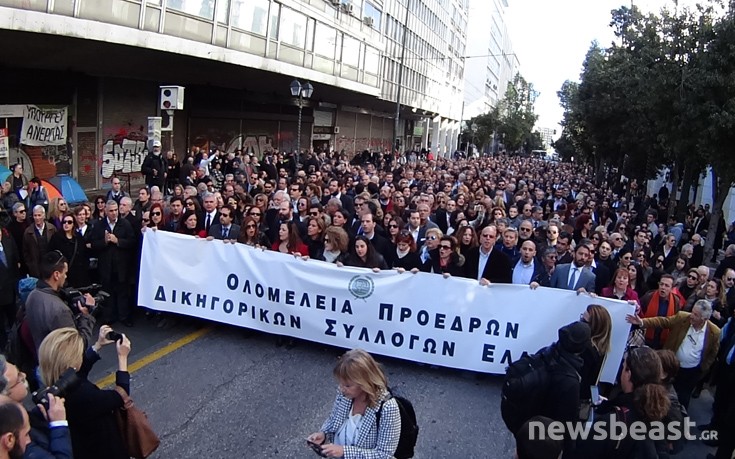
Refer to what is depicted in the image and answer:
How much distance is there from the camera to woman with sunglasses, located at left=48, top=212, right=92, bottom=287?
7.08 m

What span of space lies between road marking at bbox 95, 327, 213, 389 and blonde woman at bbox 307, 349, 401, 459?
3425 mm

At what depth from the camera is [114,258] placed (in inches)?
291

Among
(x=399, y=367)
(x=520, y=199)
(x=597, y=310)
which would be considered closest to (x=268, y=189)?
(x=520, y=199)

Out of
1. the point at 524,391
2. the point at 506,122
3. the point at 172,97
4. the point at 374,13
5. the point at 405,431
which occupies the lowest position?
the point at 405,431

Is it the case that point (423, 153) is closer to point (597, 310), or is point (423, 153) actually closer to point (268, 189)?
point (268, 189)

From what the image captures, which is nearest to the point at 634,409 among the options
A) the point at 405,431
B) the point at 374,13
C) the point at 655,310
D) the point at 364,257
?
the point at 405,431

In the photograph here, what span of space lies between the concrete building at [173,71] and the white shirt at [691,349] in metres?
12.7

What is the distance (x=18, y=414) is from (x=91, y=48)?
1424 cm

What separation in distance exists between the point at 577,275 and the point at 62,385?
5606 millimetres

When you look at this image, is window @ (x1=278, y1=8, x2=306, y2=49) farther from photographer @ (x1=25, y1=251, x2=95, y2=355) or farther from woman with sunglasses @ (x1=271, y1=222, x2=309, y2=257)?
photographer @ (x1=25, y1=251, x2=95, y2=355)

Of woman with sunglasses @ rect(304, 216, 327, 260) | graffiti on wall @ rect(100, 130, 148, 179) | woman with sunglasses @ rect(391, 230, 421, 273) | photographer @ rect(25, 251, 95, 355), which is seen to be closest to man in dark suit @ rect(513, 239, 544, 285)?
woman with sunglasses @ rect(391, 230, 421, 273)

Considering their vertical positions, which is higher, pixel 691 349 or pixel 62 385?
pixel 62 385

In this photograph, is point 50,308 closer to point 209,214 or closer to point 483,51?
point 209,214

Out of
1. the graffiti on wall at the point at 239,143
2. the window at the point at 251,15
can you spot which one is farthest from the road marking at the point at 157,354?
the graffiti on wall at the point at 239,143
